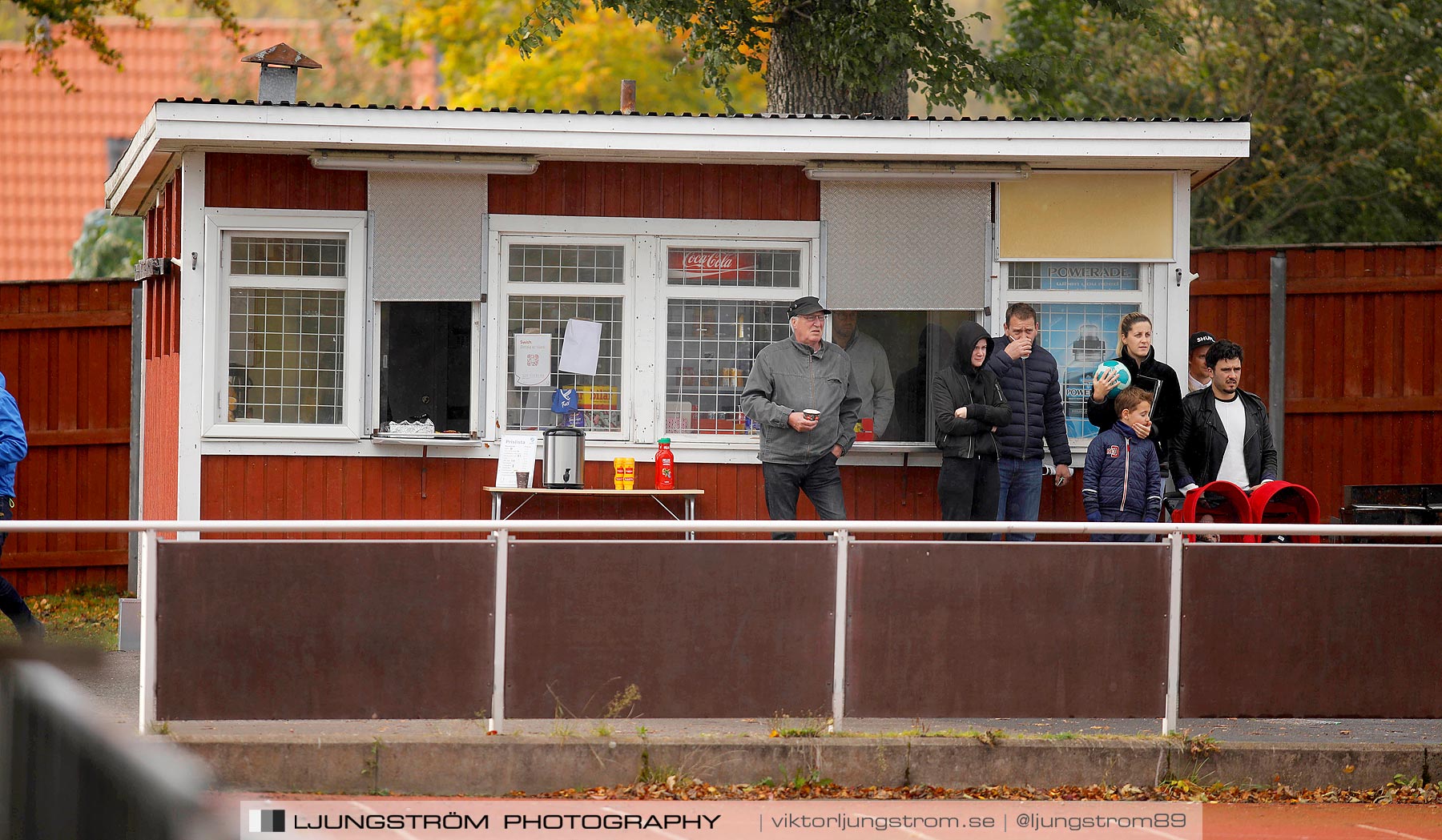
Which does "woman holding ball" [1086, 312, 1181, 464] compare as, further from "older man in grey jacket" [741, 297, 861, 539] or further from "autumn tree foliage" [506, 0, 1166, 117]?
"autumn tree foliage" [506, 0, 1166, 117]

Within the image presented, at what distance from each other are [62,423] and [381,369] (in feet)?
14.4

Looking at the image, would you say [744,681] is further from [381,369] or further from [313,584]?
[381,369]

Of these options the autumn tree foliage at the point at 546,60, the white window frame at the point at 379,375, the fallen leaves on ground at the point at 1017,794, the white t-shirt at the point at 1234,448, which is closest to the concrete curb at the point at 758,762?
the fallen leaves on ground at the point at 1017,794

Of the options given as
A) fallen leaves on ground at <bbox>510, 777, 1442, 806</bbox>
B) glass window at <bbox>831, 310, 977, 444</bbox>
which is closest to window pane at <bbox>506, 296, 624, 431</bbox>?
glass window at <bbox>831, 310, 977, 444</bbox>

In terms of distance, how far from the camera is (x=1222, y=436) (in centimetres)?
983

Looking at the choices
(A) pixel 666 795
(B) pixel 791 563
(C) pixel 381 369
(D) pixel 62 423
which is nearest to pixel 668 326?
(C) pixel 381 369

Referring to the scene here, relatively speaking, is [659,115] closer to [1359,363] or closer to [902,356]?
[902,356]

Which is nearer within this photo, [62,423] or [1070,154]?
[1070,154]

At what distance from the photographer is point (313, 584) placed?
697 centimetres

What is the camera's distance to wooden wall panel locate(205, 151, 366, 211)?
391 inches

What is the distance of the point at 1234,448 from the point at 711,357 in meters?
3.36

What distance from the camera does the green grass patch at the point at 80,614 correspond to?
4.07 meters

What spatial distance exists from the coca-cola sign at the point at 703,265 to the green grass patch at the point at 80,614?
12.9 feet

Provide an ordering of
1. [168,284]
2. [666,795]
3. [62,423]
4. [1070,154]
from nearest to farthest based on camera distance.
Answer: [666,795], [1070,154], [168,284], [62,423]
